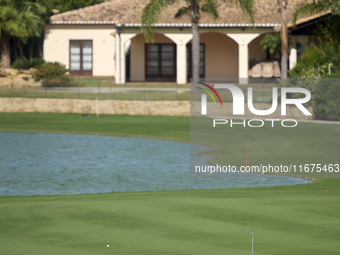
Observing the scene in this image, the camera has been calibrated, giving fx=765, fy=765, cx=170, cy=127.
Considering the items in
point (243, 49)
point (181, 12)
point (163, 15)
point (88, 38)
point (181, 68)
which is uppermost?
point (163, 15)

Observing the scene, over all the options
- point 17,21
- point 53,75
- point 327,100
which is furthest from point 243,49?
point 327,100

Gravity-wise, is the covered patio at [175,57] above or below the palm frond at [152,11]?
below

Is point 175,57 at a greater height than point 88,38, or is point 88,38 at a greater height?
point 88,38

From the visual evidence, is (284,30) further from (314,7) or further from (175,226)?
(175,226)

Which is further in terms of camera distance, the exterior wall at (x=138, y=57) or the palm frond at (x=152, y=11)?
the exterior wall at (x=138, y=57)

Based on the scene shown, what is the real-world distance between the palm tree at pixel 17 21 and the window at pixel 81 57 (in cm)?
306

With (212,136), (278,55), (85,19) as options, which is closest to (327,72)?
(212,136)

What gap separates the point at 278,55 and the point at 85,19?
49.1ft

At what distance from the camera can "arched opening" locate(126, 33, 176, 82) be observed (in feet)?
182

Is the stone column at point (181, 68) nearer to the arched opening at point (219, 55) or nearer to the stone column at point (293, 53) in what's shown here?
the arched opening at point (219, 55)

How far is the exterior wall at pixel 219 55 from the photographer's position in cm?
5575

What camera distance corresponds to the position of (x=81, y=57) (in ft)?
192

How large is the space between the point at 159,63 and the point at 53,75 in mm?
9187

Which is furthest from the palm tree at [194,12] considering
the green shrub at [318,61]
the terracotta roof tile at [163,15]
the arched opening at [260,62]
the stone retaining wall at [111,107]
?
the arched opening at [260,62]
